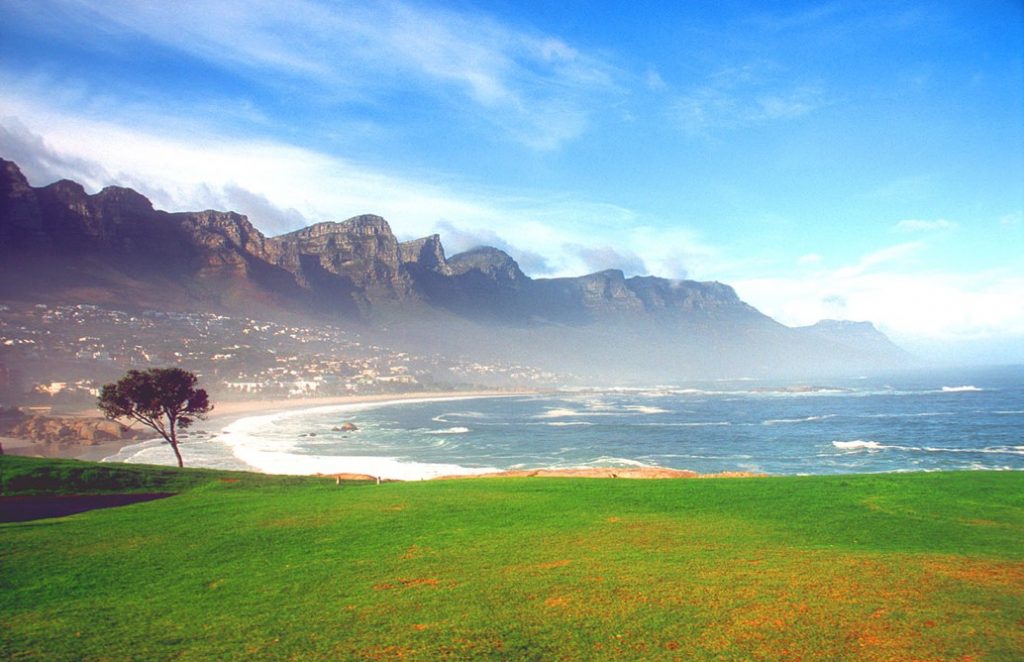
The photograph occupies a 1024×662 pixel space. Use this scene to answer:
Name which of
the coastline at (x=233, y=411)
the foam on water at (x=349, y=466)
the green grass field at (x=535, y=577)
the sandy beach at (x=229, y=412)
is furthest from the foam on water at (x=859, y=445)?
the sandy beach at (x=229, y=412)

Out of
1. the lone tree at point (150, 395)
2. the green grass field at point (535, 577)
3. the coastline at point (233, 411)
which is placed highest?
the lone tree at point (150, 395)

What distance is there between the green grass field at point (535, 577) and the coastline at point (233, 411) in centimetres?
3758

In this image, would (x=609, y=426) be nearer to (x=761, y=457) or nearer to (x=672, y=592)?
(x=761, y=457)

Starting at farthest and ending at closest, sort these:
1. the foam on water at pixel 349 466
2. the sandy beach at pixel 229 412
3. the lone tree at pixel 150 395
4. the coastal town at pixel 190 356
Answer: the coastal town at pixel 190 356 → the sandy beach at pixel 229 412 → the foam on water at pixel 349 466 → the lone tree at pixel 150 395

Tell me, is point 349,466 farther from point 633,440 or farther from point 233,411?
point 233,411

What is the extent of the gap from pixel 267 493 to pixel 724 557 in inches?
692

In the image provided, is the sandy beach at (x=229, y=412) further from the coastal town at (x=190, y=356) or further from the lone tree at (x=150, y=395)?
the lone tree at (x=150, y=395)

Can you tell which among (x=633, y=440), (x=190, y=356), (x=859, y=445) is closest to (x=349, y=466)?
(x=633, y=440)

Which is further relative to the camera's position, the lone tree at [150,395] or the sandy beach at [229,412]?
the sandy beach at [229,412]

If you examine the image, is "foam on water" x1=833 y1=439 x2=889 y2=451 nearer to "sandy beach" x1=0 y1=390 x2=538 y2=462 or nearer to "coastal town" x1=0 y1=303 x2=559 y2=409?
"sandy beach" x1=0 y1=390 x2=538 y2=462

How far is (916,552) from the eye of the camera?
38.8 ft

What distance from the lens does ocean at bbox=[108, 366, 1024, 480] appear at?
41.4m

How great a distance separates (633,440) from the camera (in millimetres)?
56000

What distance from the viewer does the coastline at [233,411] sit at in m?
46.3
